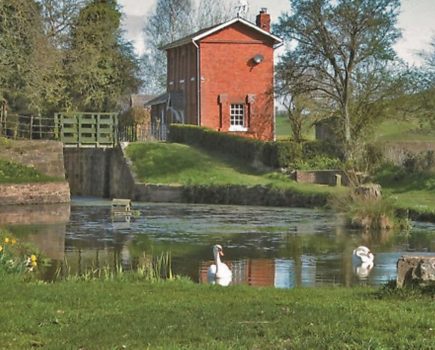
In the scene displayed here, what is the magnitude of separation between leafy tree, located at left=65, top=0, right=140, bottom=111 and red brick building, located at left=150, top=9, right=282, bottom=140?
739 cm

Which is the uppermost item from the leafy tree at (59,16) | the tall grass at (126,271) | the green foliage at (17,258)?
the leafy tree at (59,16)

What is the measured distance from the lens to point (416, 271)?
41.0ft

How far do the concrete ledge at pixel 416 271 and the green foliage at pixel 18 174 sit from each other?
32458mm

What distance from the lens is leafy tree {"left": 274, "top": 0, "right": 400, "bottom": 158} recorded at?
50.7 meters

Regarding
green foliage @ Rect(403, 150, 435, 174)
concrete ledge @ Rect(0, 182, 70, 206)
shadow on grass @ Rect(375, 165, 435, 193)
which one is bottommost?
concrete ledge @ Rect(0, 182, 70, 206)

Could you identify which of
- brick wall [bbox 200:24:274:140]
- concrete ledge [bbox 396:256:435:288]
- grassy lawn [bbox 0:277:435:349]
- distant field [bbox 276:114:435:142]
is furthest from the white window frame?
concrete ledge [bbox 396:256:435:288]

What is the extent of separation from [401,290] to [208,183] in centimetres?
3412

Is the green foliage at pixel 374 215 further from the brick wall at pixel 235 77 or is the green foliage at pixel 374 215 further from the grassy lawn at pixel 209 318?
the brick wall at pixel 235 77

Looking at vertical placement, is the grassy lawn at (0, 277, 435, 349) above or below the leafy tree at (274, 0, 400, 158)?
below

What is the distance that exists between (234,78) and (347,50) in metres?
12.3

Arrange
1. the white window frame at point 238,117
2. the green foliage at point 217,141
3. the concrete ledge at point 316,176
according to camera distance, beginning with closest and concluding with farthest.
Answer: the concrete ledge at point 316,176
the green foliage at point 217,141
the white window frame at point 238,117

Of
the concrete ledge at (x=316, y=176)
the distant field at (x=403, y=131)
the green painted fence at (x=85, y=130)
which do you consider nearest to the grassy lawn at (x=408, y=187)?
the concrete ledge at (x=316, y=176)

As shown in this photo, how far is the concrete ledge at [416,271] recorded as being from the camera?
12.3 meters

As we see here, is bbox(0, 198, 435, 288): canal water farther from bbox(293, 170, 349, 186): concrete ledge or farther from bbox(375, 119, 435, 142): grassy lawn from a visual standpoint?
bbox(375, 119, 435, 142): grassy lawn
